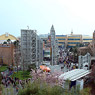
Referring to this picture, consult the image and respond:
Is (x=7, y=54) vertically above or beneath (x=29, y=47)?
beneath

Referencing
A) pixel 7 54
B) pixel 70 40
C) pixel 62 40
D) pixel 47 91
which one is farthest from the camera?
pixel 62 40

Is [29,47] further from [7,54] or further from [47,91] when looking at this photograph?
[47,91]

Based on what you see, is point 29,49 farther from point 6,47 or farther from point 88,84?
point 88,84

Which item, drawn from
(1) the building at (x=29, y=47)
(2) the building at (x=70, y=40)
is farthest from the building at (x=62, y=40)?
(1) the building at (x=29, y=47)

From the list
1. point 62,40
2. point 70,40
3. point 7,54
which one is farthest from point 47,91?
point 62,40

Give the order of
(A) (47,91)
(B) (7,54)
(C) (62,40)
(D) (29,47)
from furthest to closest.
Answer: (C) (62,40), (B) (7,54), (D) (29,47), (A) (47,91)

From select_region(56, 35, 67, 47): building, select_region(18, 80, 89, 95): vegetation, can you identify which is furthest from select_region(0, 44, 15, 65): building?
select_region(56, 35, 67, 47): building

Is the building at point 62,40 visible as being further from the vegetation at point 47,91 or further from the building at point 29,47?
the vegetation at point 47,91

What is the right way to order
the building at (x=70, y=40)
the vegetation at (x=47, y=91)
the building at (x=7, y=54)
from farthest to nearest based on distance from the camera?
the building at (x=70, y=40), the building at (x=7, y=54), the vegetation at (x=47, y=91)

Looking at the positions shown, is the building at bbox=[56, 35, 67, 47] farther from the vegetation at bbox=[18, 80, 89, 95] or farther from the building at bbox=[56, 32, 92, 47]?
the vegetation at bbox=[18, 80, 89, 95]

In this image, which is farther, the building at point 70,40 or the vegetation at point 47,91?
the building at point 70,40

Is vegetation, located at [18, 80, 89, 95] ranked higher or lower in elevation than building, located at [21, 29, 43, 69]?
lower

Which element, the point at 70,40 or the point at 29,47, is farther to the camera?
the point at 70,40

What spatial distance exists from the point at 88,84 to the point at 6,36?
1296 inches
